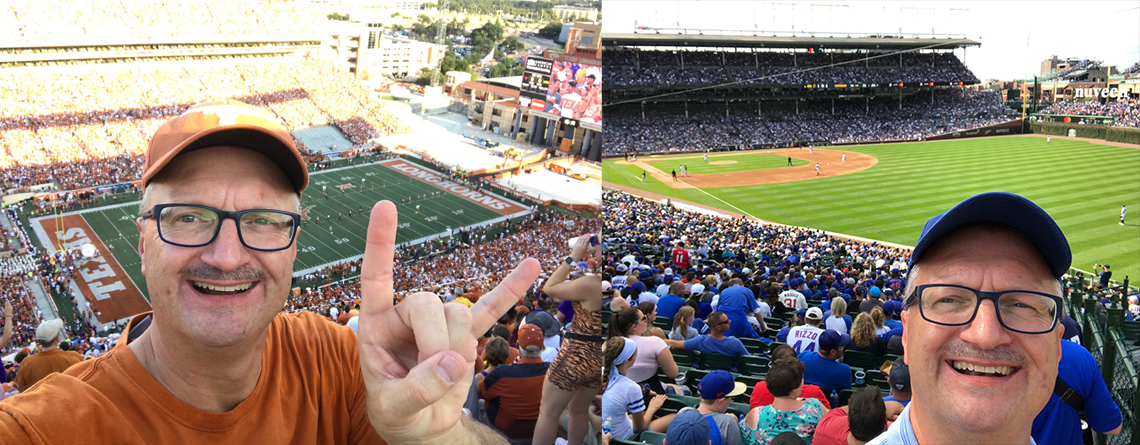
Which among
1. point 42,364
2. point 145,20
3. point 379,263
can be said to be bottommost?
point 42,364

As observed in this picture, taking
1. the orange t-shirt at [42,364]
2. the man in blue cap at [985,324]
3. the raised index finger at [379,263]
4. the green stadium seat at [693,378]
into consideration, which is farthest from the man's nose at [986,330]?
the orange t-shirt at [42,364]

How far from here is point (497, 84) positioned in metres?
17.0

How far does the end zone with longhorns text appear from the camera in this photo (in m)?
23.3

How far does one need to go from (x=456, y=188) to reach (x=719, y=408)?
69.5ft

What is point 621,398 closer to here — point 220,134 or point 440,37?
point 220,134

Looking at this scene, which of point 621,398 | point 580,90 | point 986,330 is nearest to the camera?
point 986,330

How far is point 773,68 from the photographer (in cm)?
5541

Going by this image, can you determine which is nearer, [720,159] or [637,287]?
[637,287]

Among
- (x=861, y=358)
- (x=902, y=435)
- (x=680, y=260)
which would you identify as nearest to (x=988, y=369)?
(x=902, y=435)

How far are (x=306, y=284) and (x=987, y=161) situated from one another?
110 ft

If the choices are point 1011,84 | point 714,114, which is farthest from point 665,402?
point 1011,84

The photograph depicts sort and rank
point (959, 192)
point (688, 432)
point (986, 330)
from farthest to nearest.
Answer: point (959, 192)
point (688, 432)
point (986, 330)

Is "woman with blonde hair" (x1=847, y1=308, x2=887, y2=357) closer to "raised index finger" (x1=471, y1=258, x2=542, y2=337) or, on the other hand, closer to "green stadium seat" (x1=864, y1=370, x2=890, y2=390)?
"green stadium seat" (x1=864, y1=370, x2=890, y2=390)

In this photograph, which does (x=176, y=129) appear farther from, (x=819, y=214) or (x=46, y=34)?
(x=46, y=34)
